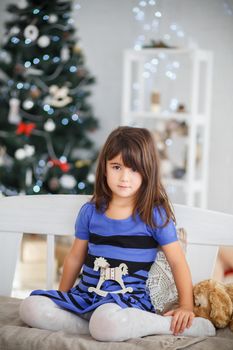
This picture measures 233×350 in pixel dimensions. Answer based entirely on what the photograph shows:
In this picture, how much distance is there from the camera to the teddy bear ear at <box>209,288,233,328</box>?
1.68 metres

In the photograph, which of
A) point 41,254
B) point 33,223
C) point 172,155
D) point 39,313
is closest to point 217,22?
point 172,155

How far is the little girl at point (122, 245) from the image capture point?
1716 millimetres

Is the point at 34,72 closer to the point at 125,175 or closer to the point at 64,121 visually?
the point at 64,121

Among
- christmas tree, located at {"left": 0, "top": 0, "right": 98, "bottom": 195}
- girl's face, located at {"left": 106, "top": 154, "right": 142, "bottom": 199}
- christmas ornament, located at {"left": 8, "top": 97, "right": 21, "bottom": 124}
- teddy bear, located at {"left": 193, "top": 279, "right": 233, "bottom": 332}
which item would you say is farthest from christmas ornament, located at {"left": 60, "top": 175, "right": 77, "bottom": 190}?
teddy bear, located at {"left": 193, "top": 279, "right": 233, "bottom": 332}

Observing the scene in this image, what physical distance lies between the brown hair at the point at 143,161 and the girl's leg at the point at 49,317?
0.31 m

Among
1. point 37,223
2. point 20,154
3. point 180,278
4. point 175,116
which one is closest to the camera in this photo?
point 180,278

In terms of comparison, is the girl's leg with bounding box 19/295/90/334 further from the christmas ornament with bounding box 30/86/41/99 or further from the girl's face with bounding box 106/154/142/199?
the christmas ornament with bounding box 30/86/41/99

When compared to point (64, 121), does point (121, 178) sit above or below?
below

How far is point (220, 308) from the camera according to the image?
1.68 m

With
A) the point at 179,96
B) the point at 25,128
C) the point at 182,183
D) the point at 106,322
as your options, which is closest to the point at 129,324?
the point at 106,322

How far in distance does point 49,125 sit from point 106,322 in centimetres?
303

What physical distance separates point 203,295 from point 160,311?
0.13 m

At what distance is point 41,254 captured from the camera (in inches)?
175

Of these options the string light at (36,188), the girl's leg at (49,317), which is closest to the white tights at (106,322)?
the girl's leg at (49,317)
